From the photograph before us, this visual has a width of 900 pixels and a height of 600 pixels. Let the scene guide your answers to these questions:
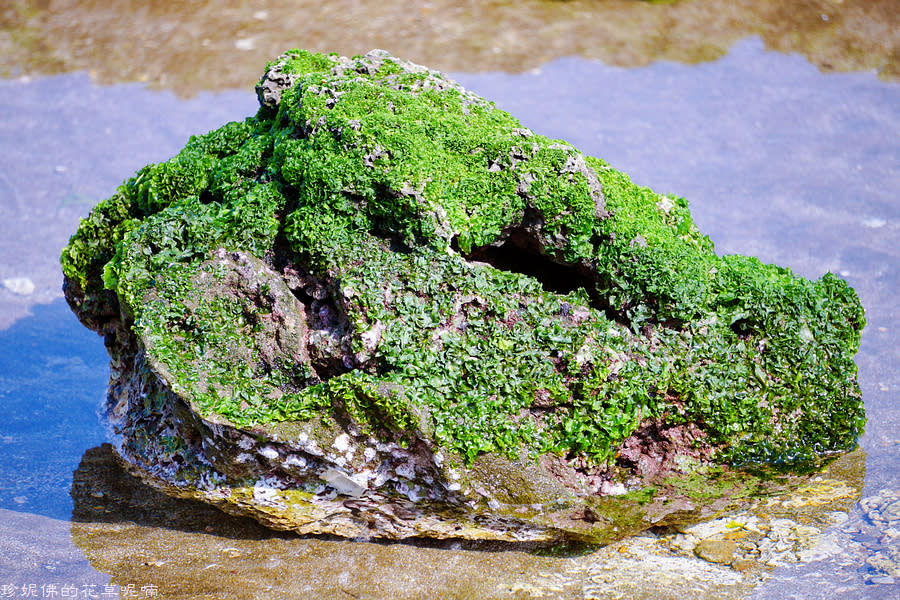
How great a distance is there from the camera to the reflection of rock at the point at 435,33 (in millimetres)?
10836

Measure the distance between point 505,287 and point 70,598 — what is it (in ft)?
8.48

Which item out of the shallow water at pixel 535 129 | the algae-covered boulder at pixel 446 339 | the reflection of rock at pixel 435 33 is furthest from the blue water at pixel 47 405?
the reflection of rock at pixel 435 33

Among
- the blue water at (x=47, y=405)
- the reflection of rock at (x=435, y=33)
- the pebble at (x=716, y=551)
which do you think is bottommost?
the blue water at (x=47, y=405)

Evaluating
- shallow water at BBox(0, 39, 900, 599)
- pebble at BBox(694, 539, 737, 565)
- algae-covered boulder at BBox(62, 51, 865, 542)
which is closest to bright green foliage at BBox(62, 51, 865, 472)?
algae-covered boulder at BBox(62, 51, 865, 542)

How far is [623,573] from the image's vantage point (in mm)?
4090

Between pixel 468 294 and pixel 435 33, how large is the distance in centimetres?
813

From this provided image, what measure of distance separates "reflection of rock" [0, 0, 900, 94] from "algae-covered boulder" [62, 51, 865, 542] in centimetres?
629

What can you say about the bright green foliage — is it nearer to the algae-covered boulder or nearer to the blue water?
the algae-covered boulder

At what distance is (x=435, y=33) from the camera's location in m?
11.5

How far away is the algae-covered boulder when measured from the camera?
12.9ft

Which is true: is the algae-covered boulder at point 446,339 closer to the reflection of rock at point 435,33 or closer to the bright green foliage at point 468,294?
the bright green foliage at point 468,294

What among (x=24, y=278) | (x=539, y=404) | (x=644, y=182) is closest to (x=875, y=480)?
(x=539, y=404)

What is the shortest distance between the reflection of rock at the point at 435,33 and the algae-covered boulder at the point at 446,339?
6.29 m

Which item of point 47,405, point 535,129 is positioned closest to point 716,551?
point 47,405
